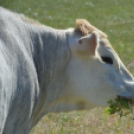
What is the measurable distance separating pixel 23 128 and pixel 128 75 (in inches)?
53.0

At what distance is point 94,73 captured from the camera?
14.8 feet

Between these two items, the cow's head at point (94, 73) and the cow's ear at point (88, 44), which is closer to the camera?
the cow's ear at point (88, 44)

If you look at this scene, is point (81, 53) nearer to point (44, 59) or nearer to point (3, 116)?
point (44, 59)

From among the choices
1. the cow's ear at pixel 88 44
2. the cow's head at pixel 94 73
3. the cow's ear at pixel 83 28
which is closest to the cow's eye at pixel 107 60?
the cow's head at pixel 94 73

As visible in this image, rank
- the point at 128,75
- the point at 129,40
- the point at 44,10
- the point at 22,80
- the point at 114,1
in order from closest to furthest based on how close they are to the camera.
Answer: the point at 22,80 < the point at 128,75 < the point at 129,40 < the point at 44,10 < the point at 114,1

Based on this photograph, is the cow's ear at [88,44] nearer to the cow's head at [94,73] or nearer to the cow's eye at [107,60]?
the cow's head at [94,73]

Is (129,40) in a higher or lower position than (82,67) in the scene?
higher

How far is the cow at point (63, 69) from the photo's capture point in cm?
410

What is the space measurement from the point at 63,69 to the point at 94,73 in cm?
33

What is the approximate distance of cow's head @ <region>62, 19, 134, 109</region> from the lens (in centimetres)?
450

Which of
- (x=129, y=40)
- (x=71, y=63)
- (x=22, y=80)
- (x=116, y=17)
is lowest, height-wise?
(x=22, y=80)

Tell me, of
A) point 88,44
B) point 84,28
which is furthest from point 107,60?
point 84,28

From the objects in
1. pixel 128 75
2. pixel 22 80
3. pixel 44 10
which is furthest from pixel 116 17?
pixel 22 80

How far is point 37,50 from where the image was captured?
4352mm
